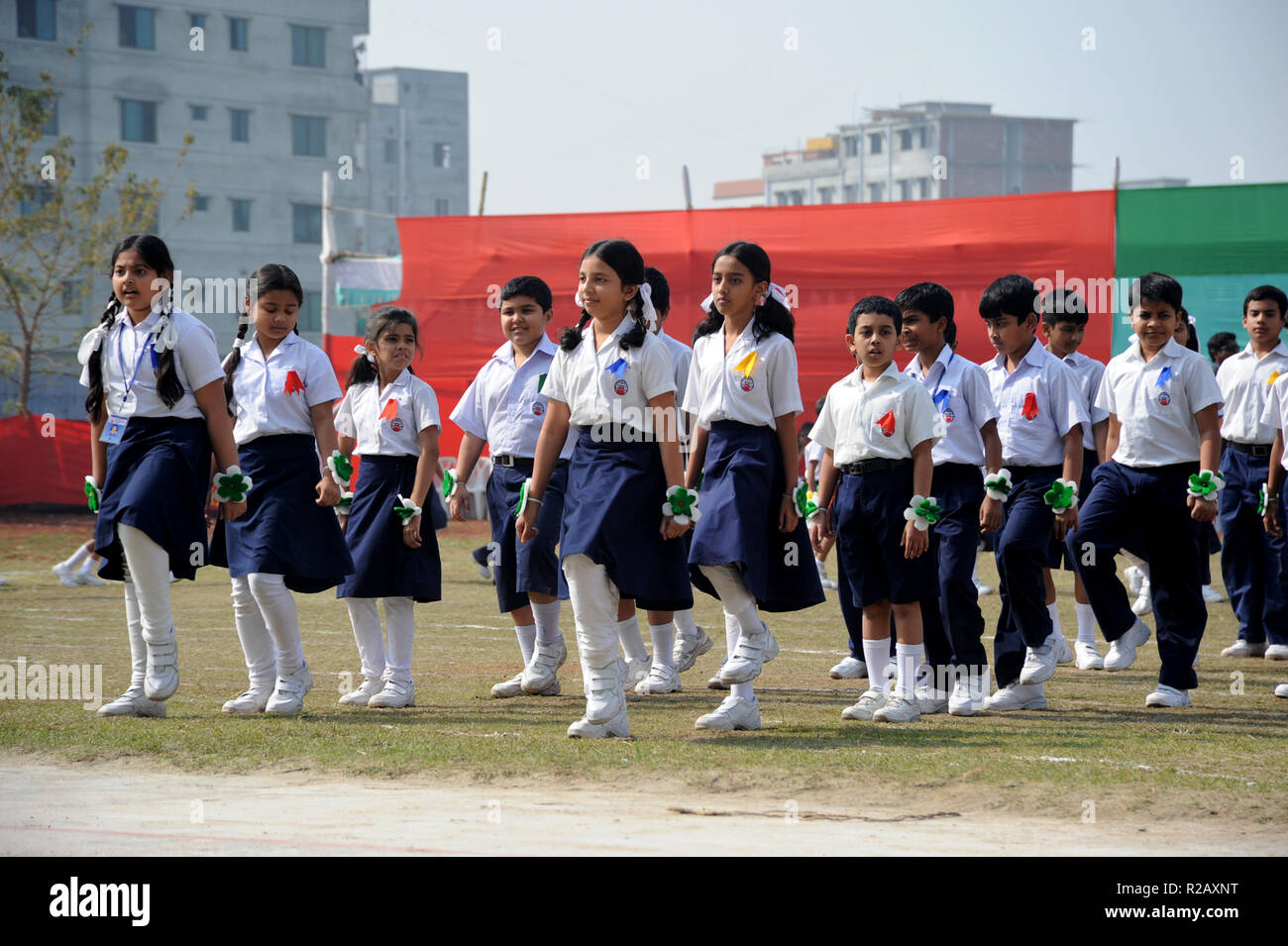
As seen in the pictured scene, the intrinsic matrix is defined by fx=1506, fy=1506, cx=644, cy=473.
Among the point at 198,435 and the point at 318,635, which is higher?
the point at 198,435

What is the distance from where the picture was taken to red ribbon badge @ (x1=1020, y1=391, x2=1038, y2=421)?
776 cm

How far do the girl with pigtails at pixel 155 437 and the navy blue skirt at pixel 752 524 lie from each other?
6.94ft

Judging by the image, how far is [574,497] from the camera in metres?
6.25

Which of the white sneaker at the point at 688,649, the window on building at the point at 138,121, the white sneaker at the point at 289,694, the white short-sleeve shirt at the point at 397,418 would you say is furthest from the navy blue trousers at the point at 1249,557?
the window on building at the point at 138,121

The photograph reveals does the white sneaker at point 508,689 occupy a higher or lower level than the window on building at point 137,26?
lower

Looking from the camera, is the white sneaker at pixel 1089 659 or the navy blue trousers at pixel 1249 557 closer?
the white sneaker at pixel 1089 659

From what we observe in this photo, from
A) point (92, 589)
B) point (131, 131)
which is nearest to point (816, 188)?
point (131, 131)

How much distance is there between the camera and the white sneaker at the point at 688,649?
858 cm

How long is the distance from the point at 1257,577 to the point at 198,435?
22.7 feet

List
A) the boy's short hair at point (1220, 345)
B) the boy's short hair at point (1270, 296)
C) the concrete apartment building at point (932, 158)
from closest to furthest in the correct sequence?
the boy's short hair at point (1270, 296) < the boy's short hair at point (1220, 345) < the concrete apartment building at point (932, 158)

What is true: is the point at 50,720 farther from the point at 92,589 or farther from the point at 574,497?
the point at 92,589

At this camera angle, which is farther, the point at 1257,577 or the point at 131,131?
the point at 131,131

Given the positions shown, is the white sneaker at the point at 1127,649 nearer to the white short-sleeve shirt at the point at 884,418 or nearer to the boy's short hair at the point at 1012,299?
the boy's short hair at the point at 1012,299

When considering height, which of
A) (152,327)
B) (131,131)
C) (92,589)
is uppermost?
(131,131)
